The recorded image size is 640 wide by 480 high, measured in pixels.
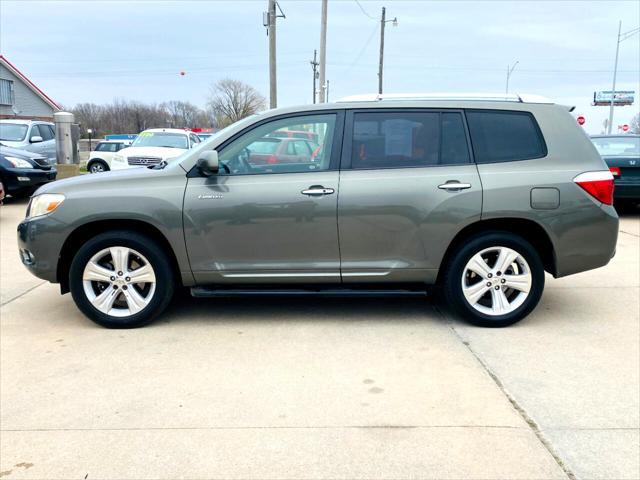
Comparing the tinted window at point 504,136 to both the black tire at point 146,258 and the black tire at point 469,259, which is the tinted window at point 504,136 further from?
the black tire at point 146,258

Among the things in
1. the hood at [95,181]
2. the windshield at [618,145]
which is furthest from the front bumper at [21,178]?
the windshield at [618,145]

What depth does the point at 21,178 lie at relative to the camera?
1227 cm

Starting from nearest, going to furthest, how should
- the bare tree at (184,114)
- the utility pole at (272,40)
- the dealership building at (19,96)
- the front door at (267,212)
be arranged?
the front door at (267,212)
the utility pole at (272,40)
the dealership building at (19,96)
the bare tree at (184,114)

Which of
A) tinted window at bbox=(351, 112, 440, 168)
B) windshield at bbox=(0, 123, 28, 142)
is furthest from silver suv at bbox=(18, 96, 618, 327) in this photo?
windshield at bbox=(0, 123, 28, 142)

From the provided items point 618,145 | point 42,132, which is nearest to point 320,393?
point 618,145

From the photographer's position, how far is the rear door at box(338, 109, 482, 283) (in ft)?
15.1

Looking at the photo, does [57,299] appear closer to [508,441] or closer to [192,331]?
[192,331]

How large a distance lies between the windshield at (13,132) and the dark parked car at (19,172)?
11.2 feet

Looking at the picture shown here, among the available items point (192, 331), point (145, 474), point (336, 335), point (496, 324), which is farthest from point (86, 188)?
point (496, 324)

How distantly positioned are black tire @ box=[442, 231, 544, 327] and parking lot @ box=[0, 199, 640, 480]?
147mm

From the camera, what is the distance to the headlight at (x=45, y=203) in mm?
4656

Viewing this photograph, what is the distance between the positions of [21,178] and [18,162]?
40 cm

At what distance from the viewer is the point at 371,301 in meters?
5.59

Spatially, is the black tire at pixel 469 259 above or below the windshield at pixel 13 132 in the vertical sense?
below
